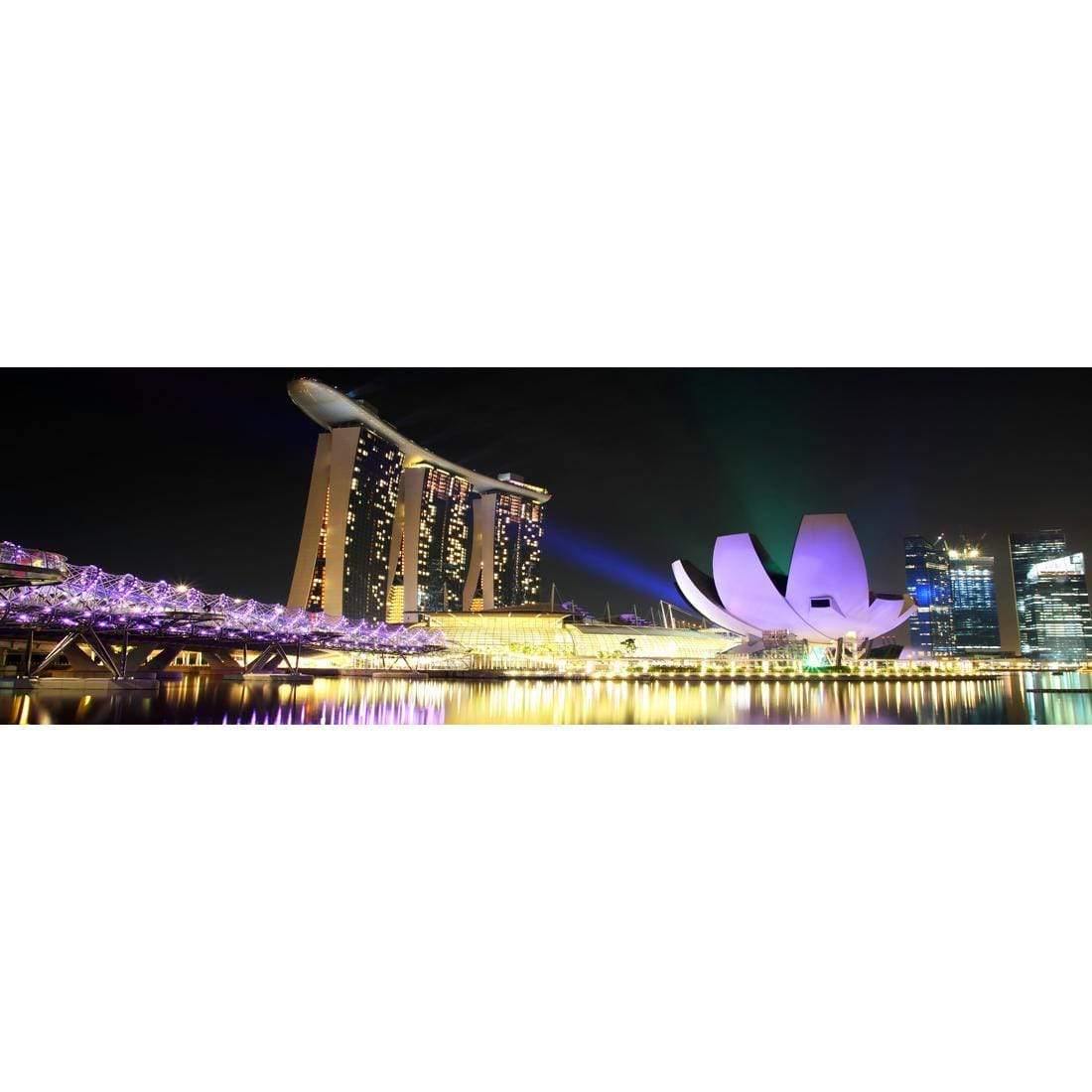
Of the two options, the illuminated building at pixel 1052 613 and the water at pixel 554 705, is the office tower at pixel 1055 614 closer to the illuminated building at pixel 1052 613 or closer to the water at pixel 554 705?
the illuminated building at pixel 1052 613

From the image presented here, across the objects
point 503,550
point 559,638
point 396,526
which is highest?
point 503,550

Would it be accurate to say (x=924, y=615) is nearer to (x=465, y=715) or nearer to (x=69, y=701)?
(x=465, y=715)

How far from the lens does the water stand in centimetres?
659

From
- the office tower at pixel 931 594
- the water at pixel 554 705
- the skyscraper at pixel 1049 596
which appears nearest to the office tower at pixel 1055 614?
the skyscraper at pixel 1049 596

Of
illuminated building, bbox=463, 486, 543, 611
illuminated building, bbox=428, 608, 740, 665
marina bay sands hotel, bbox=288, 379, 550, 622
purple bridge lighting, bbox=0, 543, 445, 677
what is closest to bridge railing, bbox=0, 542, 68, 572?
purple bridge lighting, bbox=0, 543, 445, 677

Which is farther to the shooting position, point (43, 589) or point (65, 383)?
point (43, 589)

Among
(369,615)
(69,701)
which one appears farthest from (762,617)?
(369,615)

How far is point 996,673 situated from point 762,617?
469 centimetres

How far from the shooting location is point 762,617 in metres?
14.6

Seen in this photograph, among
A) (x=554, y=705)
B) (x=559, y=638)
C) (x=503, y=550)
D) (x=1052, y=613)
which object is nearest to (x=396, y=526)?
(x=503, y=550)

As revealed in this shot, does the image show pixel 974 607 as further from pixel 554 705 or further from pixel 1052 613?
pixel 554 705

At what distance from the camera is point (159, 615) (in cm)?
1036

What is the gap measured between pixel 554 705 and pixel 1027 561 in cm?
709

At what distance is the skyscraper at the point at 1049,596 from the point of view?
9539mm
